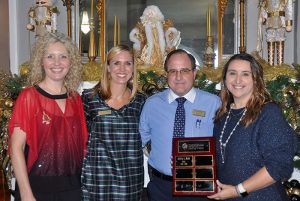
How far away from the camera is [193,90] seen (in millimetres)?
2219

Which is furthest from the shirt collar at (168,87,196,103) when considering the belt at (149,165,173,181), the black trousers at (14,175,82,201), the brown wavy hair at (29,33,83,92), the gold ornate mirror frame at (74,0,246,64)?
the gold ornate mirror frame at (74,0,246,64)

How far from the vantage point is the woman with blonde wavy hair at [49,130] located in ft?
6.30

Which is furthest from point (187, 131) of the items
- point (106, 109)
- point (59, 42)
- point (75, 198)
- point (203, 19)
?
point (203, 19)

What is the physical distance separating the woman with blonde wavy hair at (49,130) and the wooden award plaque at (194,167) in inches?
20.8

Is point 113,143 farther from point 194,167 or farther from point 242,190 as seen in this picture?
point 242,190

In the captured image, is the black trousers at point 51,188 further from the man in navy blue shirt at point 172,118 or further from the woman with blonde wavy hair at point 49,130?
the man in navy blue shirt at point 172,118

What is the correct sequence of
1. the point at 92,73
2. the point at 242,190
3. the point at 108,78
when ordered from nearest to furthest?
the point at 242,190, the point at 108,78, the point at 92,73

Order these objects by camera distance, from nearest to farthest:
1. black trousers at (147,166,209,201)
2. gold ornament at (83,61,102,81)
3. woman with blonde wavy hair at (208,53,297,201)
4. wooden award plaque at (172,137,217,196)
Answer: woman with blonde wavy hair at (208,53,297,201), wooden award plaque at (172,137,217,196), black trousers at (147,166,209,201), gold ornament at (83,61,102,81)

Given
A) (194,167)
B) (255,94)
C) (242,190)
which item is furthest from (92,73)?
(242,190)

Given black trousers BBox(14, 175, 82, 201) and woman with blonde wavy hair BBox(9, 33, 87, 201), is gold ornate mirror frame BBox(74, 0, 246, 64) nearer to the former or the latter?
woman with blonde wavy hair BBox(9, 33, 87, 201)

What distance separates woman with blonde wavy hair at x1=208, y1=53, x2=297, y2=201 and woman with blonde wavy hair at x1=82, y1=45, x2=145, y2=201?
0.52m

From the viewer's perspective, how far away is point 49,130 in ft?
6.48

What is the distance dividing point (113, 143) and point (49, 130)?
1.23 feet

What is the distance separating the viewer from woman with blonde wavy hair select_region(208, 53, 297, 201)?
5.64 ft
